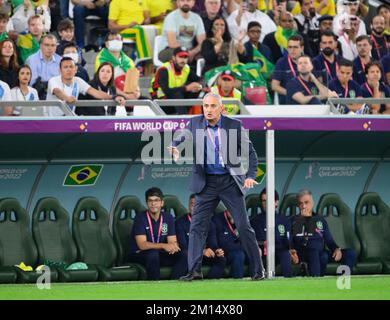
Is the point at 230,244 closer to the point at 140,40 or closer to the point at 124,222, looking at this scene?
the point at 124,222

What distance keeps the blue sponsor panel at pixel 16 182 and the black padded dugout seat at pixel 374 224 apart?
4692 millimetres

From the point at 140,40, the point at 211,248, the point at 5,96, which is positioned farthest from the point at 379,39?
the point at 5,96

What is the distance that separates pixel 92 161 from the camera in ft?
59.0

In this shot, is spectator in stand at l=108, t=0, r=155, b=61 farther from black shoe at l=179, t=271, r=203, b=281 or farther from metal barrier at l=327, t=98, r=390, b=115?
black shoe at l=179, t=271, r=203, b=281

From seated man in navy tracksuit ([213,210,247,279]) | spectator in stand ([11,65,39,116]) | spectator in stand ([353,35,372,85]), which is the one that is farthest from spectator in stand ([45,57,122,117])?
spectator in stand ([353,35,372,85])

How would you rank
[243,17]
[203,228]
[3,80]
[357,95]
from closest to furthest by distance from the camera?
[203,228], [3,80], [357,95], [243,17]

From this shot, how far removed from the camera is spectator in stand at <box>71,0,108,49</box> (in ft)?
66.1

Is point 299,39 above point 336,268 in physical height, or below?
above

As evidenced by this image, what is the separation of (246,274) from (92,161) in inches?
107

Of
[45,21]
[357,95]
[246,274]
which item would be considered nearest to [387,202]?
[357,95]

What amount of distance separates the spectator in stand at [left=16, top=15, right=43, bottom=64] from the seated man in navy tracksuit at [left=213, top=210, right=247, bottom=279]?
147 inches

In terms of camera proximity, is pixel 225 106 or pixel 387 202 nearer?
pixel 225 106

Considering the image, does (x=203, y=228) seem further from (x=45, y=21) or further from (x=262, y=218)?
(x=45, y=21)

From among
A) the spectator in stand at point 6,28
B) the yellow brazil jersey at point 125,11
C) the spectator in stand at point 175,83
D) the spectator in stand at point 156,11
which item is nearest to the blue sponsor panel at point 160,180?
the spectator in stand at point 175,83
